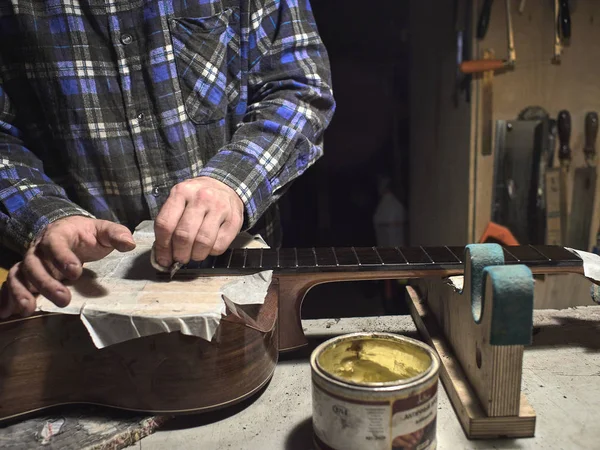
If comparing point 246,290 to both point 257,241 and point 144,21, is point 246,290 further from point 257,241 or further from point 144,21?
point 144,21

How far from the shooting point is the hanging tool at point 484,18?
4.94ft

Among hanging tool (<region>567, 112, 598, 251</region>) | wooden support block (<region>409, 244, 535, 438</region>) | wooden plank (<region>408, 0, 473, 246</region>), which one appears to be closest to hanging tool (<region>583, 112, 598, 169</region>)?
hanging tool (<region>567, 112, 598, 251</region>)

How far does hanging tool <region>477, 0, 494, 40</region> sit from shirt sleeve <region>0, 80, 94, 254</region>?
121cm

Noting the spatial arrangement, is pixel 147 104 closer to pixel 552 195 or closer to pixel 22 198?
pixel 22 198

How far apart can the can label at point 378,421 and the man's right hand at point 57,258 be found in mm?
347

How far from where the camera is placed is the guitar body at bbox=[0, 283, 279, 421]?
0.67 m

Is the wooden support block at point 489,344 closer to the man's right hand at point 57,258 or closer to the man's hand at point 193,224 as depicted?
the man's hand at point 193,224

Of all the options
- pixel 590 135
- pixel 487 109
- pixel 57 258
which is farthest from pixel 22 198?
pixel 590 135

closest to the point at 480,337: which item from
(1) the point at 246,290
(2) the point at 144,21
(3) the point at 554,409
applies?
(3) the point at 554,409

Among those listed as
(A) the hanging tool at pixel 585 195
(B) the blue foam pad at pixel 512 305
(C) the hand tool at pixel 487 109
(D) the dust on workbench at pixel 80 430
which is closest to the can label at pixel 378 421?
(B) the blue foam pad at pixel 512 305

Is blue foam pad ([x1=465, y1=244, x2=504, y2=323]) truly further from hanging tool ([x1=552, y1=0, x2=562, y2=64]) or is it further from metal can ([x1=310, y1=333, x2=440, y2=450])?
hanging tool ([x1=552, y1=0, x2=562, y2=64])

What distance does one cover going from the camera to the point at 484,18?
4.97ft

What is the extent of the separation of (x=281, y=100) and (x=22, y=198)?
1.49 ft

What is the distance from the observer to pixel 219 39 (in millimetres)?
971
